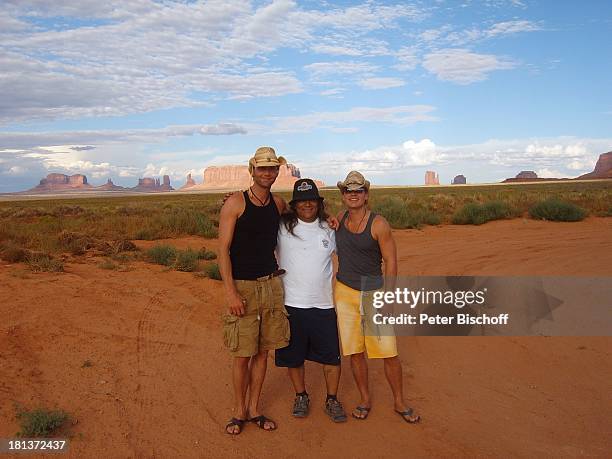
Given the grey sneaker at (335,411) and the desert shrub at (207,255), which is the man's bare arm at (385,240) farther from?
the desert shrub at (207,255)

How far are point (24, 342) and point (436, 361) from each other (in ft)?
14.4

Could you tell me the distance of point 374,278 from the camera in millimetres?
3953

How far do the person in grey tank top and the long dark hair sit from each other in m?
0.16

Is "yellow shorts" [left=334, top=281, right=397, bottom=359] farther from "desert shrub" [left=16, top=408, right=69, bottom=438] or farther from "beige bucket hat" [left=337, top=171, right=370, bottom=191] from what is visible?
"desert shrub" [left=16, top=408, right=69, bottom=438]

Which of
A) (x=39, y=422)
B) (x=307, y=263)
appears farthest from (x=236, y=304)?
(x=39, y=422)

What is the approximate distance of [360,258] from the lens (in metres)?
3.92

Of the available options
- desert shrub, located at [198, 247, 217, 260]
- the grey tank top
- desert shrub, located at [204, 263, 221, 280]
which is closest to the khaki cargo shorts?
the grey tank top

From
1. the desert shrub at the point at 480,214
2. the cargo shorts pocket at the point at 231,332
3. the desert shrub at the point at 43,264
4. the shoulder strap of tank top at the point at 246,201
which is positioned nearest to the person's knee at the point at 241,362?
the cargo shorts pocket at the point at 231,332

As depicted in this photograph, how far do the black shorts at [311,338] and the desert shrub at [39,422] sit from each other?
1720 mm

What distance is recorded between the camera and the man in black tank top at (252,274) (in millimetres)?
3760

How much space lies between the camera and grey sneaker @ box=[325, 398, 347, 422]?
166 inches

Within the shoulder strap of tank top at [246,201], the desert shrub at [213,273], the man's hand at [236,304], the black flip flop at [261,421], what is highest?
the shoulder strap of tank top at [246,201]

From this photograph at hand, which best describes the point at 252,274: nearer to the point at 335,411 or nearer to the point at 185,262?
the point at 335,411

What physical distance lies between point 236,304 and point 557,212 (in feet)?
52.9
